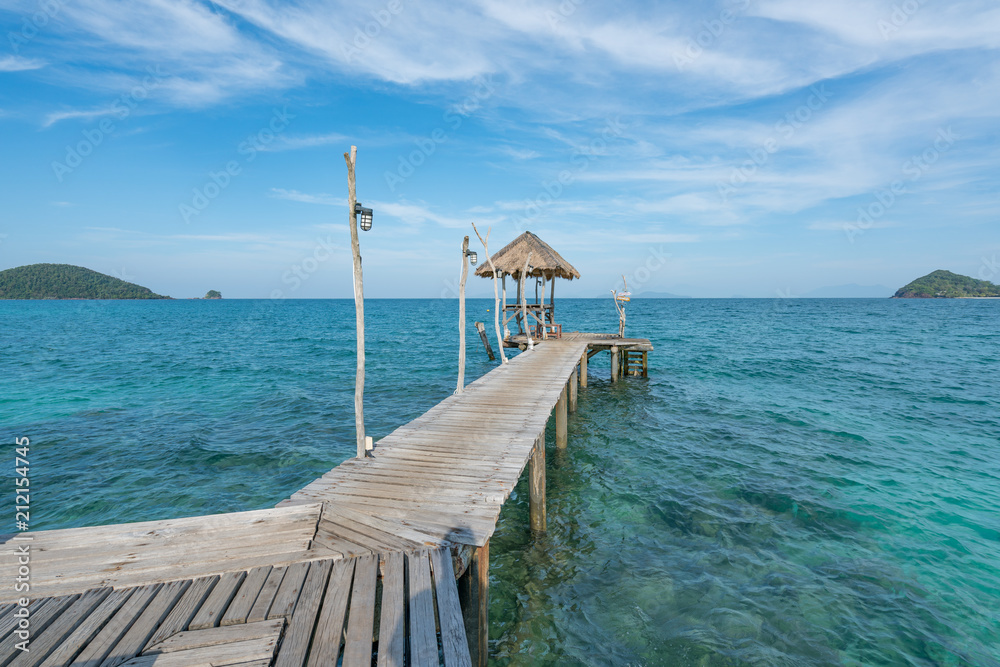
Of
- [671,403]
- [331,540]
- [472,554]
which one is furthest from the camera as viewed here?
[671,403]

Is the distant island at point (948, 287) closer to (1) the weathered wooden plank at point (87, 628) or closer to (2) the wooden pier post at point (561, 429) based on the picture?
(2) the wooden pier post at point (561, 429)

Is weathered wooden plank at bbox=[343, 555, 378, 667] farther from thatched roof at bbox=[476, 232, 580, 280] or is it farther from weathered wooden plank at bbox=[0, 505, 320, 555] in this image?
thatched roof at bbox=[476, 232, 580, 280]

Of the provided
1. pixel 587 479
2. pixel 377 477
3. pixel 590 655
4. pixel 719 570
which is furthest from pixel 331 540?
pixel 587 479

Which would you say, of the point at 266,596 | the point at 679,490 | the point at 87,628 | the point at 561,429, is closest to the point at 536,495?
the point at 679,490

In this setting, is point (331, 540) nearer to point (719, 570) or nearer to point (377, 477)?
point (377, 477)

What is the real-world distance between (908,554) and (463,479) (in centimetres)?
706

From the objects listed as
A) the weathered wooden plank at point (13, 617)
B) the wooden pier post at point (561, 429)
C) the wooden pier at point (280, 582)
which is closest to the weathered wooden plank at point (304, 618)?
the wooden pier at point (280, 582)

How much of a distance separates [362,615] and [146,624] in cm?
134

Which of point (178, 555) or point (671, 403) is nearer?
point (178, 555)

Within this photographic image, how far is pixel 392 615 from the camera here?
2.96 m

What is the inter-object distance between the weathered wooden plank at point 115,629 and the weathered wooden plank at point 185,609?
0.66ft

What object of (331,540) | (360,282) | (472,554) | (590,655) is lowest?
(590,655)

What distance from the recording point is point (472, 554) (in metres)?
4.09

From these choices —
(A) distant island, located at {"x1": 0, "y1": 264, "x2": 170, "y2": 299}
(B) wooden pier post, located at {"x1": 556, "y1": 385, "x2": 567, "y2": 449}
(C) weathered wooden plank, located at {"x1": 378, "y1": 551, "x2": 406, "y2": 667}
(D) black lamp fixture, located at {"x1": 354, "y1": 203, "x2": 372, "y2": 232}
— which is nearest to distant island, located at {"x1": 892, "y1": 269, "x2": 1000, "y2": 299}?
(B) wooden pier post, located at {"x1": 556, "y1": 385, "x2": 567, "y2": 449}
